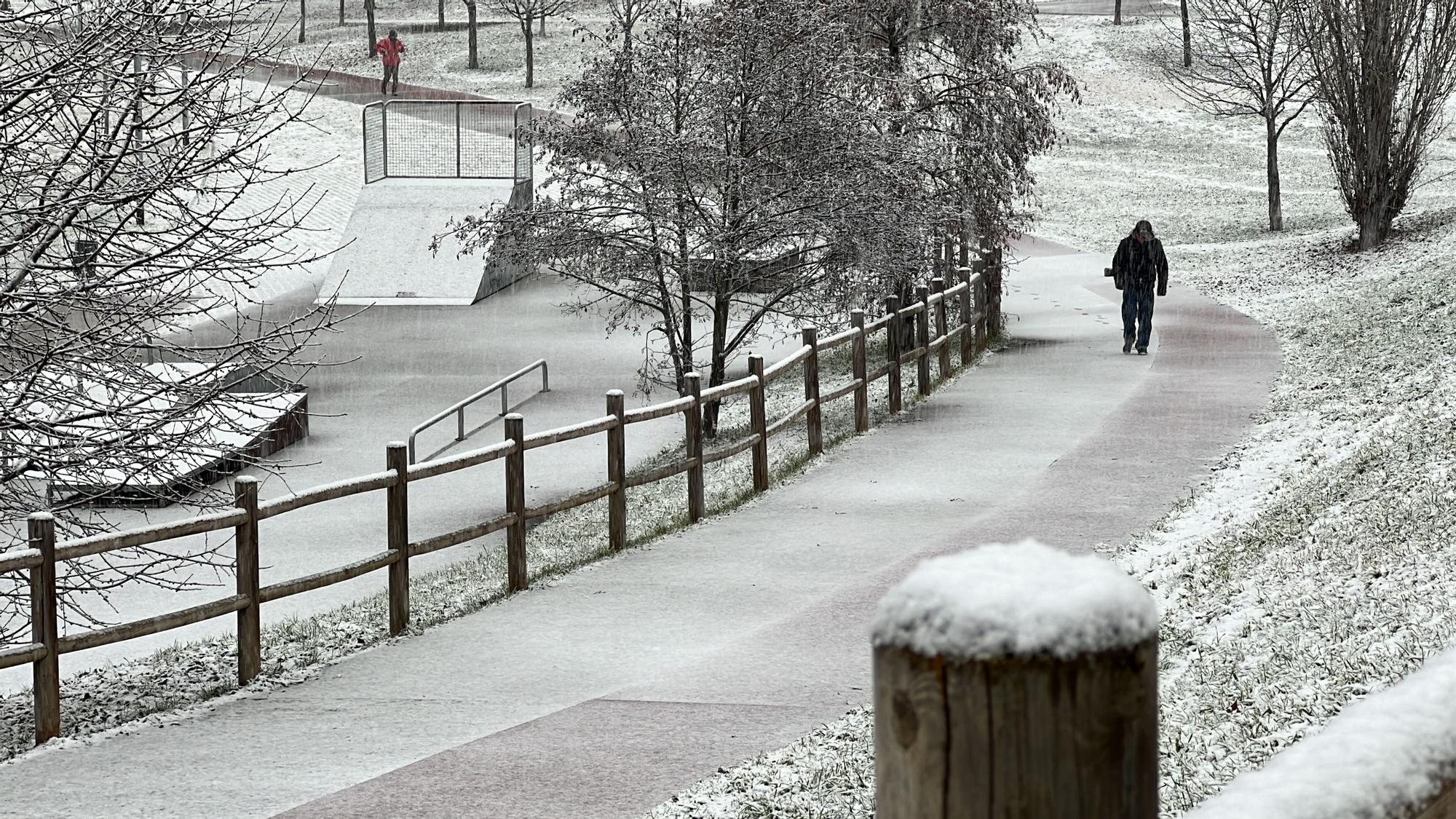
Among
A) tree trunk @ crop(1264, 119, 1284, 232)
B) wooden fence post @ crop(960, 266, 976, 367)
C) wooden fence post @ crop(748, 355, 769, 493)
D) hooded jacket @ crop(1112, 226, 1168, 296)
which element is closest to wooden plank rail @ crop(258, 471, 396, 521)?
wooden fence post @ crop(748, 355, 769, 493)

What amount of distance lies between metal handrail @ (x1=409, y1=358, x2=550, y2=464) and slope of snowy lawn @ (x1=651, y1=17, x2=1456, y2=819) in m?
9.36

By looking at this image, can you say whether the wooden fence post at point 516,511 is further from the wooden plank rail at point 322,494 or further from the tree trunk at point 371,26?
the tree trunk at point 371,26

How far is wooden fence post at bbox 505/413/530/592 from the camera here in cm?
1083

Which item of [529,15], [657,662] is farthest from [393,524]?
[529,15]

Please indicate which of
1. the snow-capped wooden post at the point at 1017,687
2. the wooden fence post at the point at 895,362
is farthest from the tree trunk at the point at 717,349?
the snow-capped wooden post at the point at 1017,687

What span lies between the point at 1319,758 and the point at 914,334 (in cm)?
2193

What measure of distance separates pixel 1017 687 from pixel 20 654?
25.3ft

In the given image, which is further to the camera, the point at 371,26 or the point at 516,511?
the point at 371,26

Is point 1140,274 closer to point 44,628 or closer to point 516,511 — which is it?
point 516,511

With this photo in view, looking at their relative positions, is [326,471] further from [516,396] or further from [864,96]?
[864,96]

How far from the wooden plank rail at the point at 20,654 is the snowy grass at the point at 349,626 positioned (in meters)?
0.45

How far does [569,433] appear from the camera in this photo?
460 inches

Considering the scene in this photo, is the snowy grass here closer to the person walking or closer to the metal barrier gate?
the person walking

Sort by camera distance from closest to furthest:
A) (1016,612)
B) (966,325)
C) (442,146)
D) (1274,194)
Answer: (1016,612)
(966,325)
(1274,194)
(442,146)
